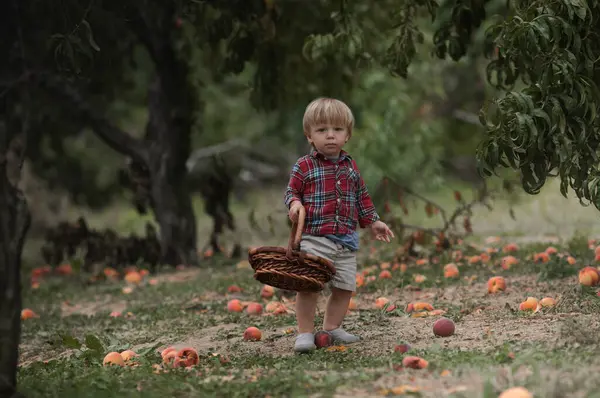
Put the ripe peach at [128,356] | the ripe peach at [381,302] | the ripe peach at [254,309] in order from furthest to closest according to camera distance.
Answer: the ripe peach at [254,309], the ripe peach at [381,302], the ripe peach at [128,356]

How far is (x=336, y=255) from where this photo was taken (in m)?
4.80

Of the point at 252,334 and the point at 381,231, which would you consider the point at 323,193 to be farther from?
the point at 252,334

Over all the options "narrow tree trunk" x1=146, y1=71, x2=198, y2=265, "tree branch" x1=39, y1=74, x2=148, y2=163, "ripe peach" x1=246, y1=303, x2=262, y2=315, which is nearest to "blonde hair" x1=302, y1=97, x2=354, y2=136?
"ripe peach" x1=246, y1=303, x2=262, y2=315

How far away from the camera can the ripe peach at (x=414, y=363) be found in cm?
386

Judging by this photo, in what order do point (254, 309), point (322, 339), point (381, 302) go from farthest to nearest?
point (254, 309) → point (381, 302) → point (322, 339)

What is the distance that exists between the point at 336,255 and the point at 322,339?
45 cm

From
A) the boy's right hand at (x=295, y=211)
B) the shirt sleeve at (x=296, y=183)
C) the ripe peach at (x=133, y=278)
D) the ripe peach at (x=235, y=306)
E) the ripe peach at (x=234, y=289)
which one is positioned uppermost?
the shirt sleeve at (x=296, y=183)

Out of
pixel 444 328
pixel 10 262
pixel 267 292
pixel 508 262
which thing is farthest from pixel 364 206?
pixel 508 262

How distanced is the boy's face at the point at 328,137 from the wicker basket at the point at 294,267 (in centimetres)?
40

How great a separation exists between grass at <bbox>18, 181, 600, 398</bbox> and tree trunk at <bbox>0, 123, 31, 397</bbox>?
217 mm

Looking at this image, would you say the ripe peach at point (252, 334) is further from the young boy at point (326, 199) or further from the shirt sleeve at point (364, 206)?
the shirt sleeve at point (364, 206)

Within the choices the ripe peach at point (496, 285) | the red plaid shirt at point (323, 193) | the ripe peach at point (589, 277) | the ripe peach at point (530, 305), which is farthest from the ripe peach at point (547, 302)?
the red plaid shirt at point (323, 193)

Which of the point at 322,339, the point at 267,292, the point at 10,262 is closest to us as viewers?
the point at 10,262

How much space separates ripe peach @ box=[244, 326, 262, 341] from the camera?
5.19 metres
